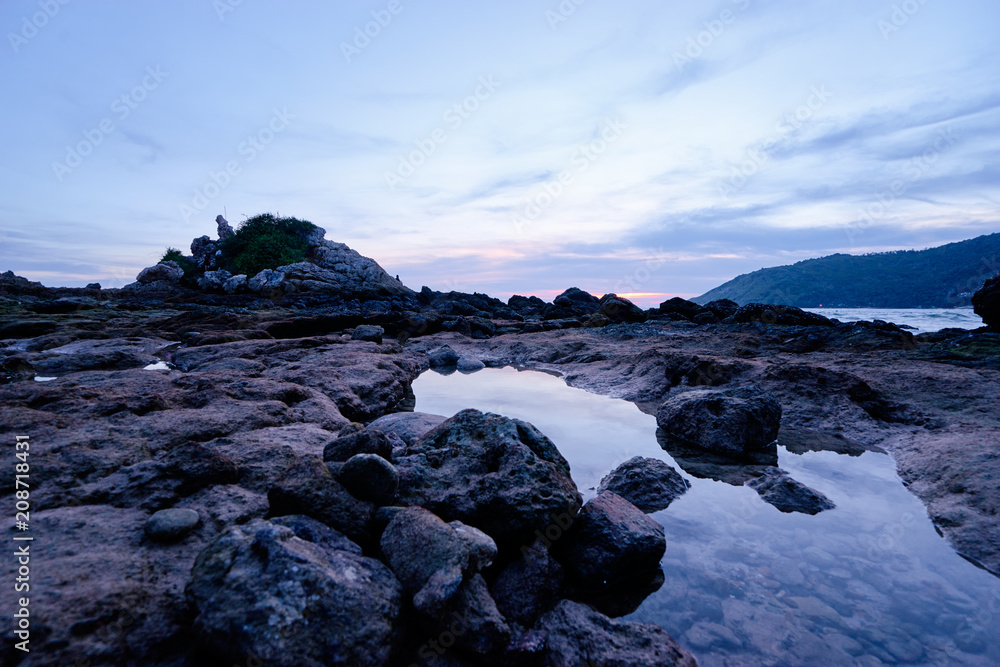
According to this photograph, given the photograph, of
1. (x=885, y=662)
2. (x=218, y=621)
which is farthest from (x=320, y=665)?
(x=885, y=662)

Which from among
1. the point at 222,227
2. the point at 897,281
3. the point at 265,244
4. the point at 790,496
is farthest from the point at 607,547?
the point at 897,281

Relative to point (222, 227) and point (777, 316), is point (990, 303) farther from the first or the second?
point (222, 227)

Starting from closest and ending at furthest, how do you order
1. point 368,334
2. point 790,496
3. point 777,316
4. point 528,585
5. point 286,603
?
point 286,603, point 528,585, point 790,496, point 368,334, point 777,316

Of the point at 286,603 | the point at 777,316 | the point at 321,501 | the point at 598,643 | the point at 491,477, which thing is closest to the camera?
the point at 286,603

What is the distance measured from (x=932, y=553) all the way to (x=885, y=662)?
70.1 inches

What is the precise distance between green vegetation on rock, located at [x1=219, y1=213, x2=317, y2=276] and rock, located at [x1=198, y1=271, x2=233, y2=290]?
235 cm

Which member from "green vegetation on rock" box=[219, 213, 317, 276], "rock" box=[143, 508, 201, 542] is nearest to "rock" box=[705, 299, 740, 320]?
"rock" box=[143, 508, 201, 542]

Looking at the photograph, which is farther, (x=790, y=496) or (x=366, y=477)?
(x=790, y=496)

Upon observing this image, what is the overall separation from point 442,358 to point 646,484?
33.5 feet

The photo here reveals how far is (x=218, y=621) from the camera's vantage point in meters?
2.25

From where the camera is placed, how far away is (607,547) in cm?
374

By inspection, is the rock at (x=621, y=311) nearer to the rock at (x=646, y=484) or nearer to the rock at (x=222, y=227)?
the rock at (x=646, y=484)

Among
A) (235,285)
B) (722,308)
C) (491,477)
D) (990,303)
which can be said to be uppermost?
(235,285)

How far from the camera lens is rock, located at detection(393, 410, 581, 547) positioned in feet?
12.1
